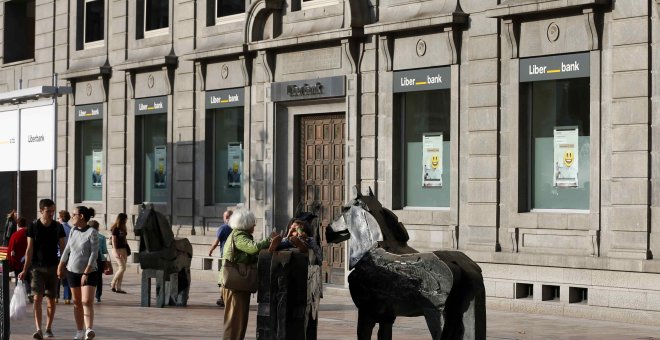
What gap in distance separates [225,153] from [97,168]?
6.23 meters

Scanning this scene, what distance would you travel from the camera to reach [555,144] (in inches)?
942

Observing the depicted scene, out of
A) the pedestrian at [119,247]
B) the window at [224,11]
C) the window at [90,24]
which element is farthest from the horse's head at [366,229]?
the window at [90,24]

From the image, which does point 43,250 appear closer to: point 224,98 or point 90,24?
point 224,98

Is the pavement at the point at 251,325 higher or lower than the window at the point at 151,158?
lower

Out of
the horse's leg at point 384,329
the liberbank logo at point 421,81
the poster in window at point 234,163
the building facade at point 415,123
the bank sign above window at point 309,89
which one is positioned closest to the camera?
the horse's leg at point 384,329

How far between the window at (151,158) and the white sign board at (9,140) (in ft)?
18.9

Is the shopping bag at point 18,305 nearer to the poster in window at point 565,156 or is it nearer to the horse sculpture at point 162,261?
the horse sculpture at point 162,261

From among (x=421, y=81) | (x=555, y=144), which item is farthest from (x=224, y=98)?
(x=555, y=144)

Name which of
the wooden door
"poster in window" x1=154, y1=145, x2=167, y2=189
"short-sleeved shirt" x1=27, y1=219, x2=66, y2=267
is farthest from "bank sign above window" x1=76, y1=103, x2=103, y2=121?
"short-sleeved shirt" x1=27, y1=219, x2=66, y2=267

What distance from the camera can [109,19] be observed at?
120ft

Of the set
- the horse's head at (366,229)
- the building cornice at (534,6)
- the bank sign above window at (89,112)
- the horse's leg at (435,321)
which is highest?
the building cornice at (534,6)

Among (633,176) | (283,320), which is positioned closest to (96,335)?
(283,320)

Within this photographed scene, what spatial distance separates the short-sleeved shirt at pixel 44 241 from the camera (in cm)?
1920

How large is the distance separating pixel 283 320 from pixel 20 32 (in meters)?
30.5
